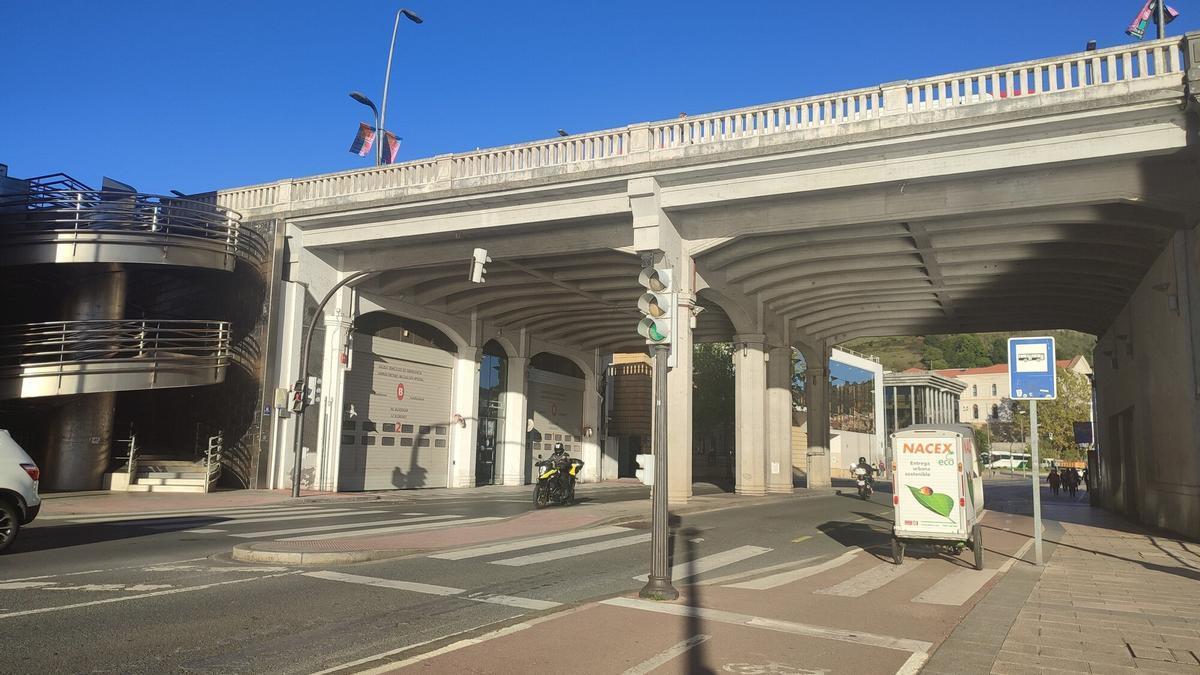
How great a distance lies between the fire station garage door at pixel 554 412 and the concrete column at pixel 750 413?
427 inches

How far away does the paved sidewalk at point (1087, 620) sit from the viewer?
18.3ft

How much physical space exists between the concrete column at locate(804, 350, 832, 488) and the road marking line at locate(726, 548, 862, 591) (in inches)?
1004

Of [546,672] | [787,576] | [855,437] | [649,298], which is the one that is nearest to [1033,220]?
[787,576]

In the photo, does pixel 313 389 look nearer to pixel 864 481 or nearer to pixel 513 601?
pixel 513 601

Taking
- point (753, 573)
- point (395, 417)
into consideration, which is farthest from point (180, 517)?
point (395, 417)

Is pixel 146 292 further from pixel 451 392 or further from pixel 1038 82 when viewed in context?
pixel 1038 82

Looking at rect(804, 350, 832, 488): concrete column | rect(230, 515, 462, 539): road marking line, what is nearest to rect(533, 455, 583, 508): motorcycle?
rect(230, 515, 462, 539): road marking line

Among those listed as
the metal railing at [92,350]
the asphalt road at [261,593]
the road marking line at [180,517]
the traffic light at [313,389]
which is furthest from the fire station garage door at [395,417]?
Result: the asphalt road at [261,593]

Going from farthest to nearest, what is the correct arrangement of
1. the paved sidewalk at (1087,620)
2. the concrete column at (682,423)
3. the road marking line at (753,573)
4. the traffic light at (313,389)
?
1. the traffic light at (313,389)
2. the concrete column at (682,423)
3. the road marking line at (753,573)
4. the paved sidewalk at (1087,620)

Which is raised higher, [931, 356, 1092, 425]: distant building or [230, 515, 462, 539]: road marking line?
[931, 356, 1092, 425]: distant building

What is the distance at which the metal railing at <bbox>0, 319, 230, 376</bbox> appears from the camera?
19672mm

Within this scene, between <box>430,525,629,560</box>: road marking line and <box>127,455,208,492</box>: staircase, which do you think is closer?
<box>430,525,629,560</box>: road marking line

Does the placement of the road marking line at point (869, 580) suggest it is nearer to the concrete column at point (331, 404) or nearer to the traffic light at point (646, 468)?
the traffic light at point (646, 468)

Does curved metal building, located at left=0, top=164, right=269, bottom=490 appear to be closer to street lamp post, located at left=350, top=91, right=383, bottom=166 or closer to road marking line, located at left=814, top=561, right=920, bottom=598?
street lamp post, located at left=350, top=91, right=383, bottom=166
